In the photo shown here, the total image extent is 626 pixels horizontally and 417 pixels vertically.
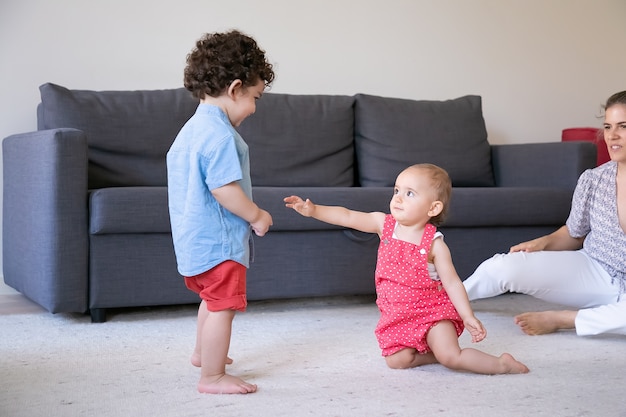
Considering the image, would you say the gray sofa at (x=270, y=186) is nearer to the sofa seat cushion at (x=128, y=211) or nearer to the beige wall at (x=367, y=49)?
the sofa seat cushion at (x=128, y=211)

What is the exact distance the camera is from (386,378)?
1947 mm

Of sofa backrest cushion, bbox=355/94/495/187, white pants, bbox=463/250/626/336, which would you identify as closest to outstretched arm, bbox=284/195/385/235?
white pants, bbox=463/250/626/336

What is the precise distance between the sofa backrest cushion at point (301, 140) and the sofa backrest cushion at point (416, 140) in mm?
71

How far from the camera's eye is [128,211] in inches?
103

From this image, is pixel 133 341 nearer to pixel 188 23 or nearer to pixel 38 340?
pixel 38 340

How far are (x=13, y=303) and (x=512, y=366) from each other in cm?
203

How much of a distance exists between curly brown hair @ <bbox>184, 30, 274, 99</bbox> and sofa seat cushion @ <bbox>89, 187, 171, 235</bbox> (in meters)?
0.84

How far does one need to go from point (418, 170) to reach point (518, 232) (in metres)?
1.27

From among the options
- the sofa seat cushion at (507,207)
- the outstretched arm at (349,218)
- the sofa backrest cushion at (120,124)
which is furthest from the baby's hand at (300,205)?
the sofa backrest cushion at (120,124)

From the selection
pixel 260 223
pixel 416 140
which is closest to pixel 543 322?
pixel 260 223

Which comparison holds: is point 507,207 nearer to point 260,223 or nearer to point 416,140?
point 416,140

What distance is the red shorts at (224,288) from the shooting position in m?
1.81

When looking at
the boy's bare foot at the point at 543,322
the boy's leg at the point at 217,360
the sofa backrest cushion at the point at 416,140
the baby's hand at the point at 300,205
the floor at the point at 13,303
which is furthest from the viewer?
the sofa backrest cushion at the point at 416,140

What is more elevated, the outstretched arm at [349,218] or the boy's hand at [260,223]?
the boy's hand at [260,223]
